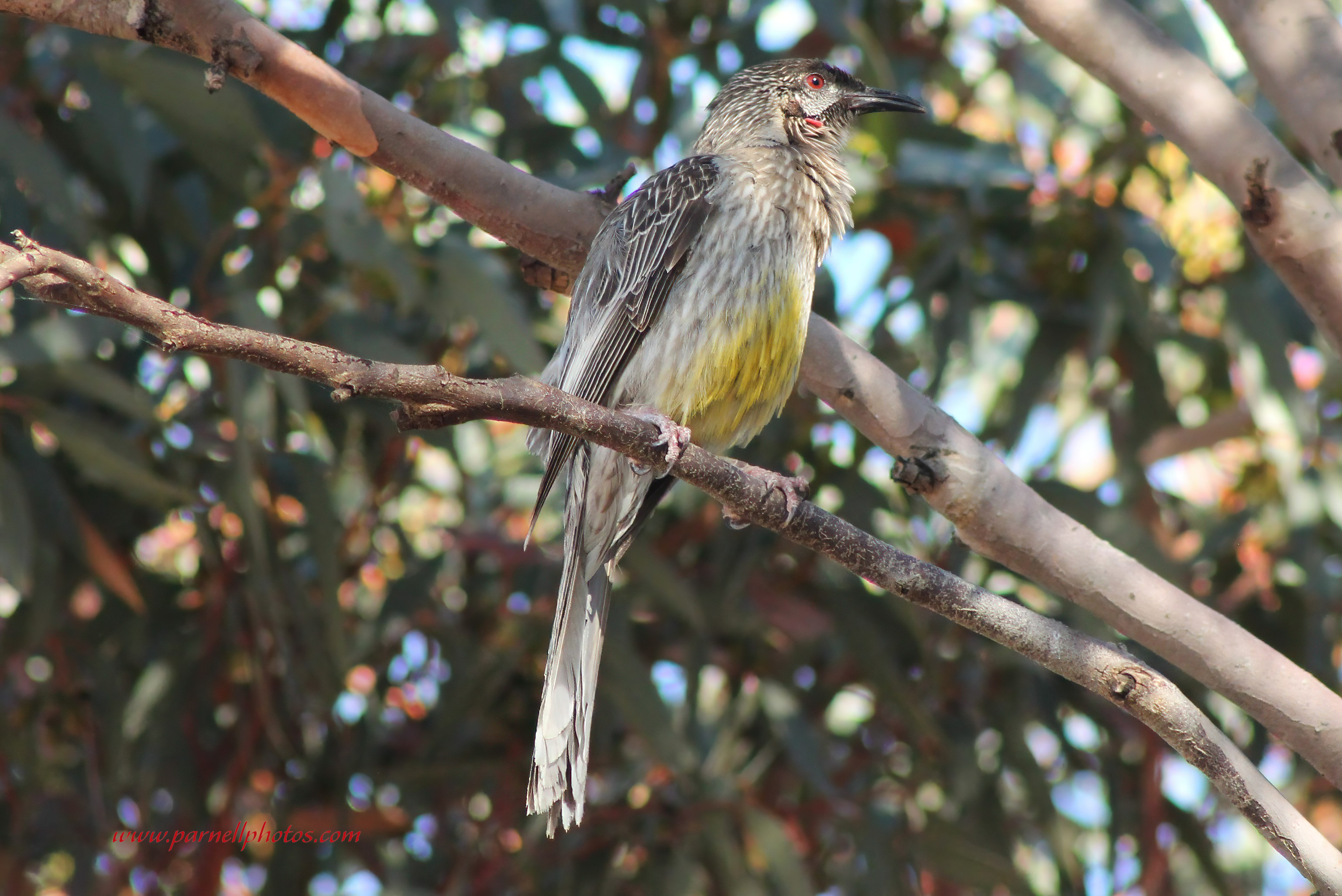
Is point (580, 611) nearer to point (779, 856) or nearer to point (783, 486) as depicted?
point (783, 486)

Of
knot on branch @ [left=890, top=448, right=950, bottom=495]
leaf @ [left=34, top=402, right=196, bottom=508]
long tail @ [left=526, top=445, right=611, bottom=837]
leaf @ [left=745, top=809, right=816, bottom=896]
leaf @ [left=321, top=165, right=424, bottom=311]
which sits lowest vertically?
leaf @ [left=745, top=809, right=816, bottom=896]

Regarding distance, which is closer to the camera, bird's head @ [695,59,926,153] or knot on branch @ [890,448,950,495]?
knot on branch @ [890,448,950,495]

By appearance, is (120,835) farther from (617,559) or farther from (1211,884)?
Result: (1211,884)

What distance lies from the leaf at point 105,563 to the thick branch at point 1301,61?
2676mm

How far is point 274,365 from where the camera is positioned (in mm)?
1386

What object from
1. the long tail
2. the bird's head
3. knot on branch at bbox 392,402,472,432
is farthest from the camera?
the bird's head

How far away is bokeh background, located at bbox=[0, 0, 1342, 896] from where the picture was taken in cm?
305

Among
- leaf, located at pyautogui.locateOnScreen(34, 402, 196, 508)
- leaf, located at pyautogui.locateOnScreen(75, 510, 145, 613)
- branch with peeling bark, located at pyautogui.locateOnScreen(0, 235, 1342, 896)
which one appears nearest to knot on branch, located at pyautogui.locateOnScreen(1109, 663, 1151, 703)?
branch with peeling bark, located at pyautogui.locateOnScreen(0, 235, 1342, 896)

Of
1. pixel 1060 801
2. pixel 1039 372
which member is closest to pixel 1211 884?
pixel 1060 801

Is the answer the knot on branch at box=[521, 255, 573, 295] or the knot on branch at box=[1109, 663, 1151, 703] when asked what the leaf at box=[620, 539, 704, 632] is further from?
the knot on branch at box=[1109, 663, 1151, 703]

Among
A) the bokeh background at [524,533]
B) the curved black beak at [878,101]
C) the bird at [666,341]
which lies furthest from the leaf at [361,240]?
the curved black beak at [878,101]

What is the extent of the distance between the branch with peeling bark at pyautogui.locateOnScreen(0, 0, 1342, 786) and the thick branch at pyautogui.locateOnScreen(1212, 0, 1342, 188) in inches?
2.6

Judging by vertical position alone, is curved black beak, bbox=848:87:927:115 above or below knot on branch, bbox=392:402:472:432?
above

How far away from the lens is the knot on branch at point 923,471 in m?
2.05
